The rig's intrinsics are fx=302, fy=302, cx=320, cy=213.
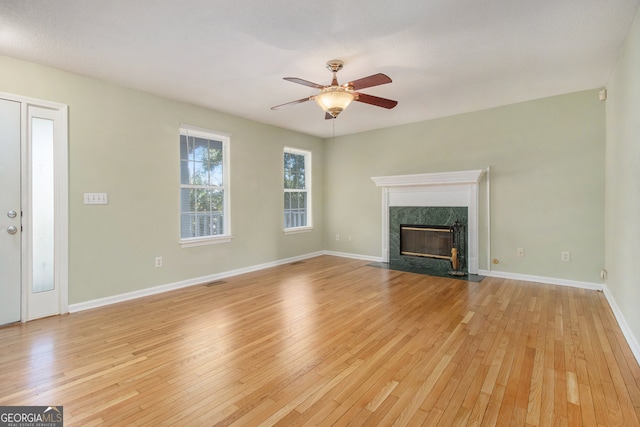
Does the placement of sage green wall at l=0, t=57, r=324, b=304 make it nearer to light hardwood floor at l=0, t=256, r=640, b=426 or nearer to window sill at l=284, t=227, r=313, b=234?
light hardwood floor at l=0, t=256, r=640, b=426

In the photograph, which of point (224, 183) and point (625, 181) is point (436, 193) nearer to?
point (625, 181)

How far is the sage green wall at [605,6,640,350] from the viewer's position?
2.29m

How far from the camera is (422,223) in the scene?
17.1 ft

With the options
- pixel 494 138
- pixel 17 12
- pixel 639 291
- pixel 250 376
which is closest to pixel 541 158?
pixel 494 138

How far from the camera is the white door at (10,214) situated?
285cm

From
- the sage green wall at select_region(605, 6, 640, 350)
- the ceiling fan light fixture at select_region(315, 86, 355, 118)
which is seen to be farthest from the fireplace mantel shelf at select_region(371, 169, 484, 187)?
the ceiling fan light fixture at select_region(315, 86, 355, 118)

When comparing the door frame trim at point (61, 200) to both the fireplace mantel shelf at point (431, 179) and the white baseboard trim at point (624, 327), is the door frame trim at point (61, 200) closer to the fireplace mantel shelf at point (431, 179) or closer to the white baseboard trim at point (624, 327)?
the fireplace mantel shelf at point (431, 179)

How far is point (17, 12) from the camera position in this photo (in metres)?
2.18

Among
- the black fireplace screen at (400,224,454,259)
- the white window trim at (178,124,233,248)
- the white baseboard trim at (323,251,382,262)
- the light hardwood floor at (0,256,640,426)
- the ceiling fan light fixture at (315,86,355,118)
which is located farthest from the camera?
the white baseboard trim at (323,251,382,262)

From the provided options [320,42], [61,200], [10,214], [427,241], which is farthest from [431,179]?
[10,214]

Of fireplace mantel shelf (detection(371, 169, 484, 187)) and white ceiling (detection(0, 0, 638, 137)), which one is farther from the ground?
white ceiling (detection(0, 0, 638, 137))

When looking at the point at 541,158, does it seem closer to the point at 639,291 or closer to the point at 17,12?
the point at 639,291

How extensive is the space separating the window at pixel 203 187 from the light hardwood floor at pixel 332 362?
1.12 metres

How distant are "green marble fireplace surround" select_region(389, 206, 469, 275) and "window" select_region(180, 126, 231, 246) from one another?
9.51 ft
